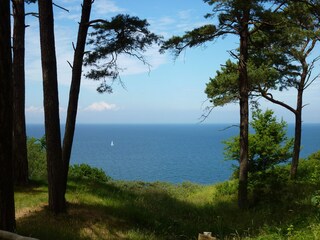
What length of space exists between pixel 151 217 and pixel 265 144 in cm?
1249

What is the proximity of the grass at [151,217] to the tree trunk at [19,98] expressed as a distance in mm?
807

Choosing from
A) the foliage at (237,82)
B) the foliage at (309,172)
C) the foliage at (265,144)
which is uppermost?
the foliage at (237,82)

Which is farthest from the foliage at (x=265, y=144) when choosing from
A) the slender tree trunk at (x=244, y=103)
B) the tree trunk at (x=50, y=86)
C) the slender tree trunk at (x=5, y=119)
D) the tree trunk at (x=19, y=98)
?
the slender tree trunk at (x=5, y=119)

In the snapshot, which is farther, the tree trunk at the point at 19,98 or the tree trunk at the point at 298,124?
the tree trunk at the point at 298,124

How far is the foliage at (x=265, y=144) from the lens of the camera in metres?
21.7

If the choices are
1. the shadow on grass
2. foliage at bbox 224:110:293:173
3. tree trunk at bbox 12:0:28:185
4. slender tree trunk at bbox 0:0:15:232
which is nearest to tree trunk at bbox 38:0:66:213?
the shadow on grass

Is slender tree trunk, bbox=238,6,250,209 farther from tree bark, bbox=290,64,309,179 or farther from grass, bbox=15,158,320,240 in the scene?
tree bark, bbox=290,64,309,179

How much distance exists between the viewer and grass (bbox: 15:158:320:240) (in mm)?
7859

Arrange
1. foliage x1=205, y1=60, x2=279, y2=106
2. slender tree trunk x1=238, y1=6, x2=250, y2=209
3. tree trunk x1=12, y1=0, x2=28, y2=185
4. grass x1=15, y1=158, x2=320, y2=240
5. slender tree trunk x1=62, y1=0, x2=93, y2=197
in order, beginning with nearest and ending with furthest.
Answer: grass x1=15, y1=158, x2=320, y2=240 → slender tree trunk x1=62, y1=0, x2=93, y2=197 → tree trunk x1=12, y1=0, x2=28, y2=185 → slender tree trunk x1=238, y1=6, x2=250, y2=209 → foliage x1=205, y1=60, x2=279, y2=106

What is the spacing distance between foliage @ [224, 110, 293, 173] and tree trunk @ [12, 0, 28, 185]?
13.7 metres

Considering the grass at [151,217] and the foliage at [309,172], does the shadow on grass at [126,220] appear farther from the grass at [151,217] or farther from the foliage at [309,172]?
the foliage at [309,172]

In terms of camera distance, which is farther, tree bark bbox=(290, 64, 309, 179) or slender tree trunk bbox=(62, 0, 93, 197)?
tree bark bbox=(290, 64, 309, 179)

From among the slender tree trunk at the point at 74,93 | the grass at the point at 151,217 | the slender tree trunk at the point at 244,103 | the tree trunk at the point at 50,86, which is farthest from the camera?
Answer: the slender tree trunk at the point at 244,103

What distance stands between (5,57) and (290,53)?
61.7ft
